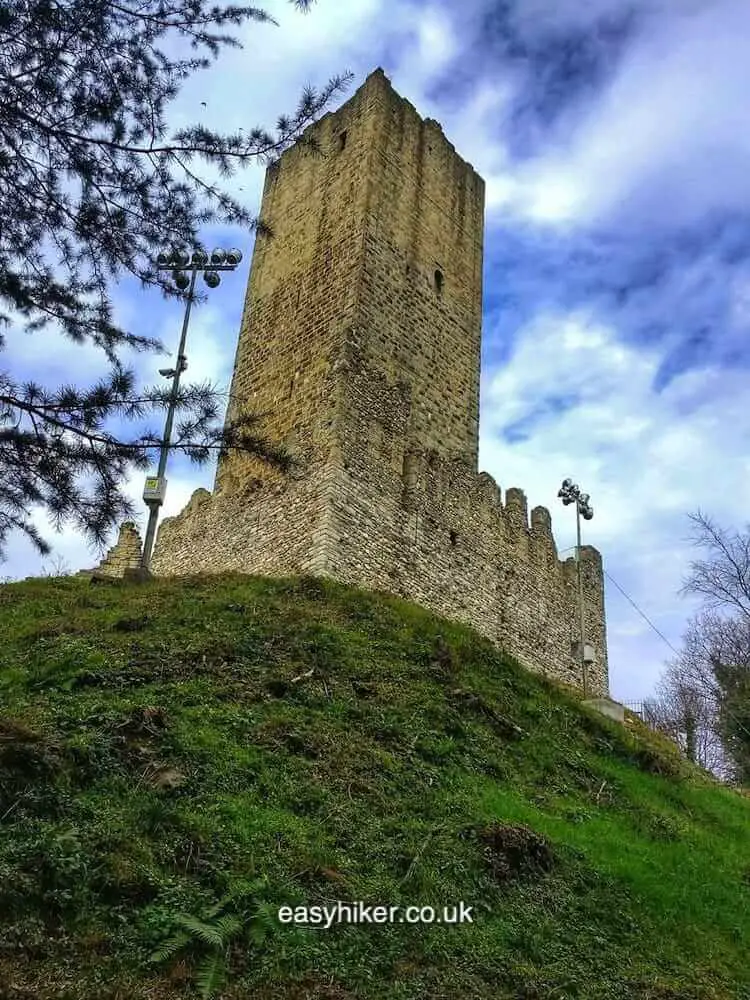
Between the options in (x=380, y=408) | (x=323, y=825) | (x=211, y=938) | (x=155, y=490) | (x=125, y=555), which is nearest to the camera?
(x=211, y=938)

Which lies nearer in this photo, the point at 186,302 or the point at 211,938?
the point at 211,938

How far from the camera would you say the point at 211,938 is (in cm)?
559

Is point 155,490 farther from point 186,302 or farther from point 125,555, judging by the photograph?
point 186,302

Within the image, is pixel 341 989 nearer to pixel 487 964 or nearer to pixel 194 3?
pixel 487 964

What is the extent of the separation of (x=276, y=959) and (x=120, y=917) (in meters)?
0.97

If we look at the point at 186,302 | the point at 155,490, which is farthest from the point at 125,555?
the point at 186,302

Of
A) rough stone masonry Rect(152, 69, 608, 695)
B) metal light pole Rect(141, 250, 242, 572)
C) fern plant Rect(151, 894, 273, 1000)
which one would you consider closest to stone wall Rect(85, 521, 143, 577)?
rough stone masonry Rect(152, 69, 608, 695)

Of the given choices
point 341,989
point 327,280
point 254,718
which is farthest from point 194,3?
point 327,280

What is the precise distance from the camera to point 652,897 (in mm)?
7789

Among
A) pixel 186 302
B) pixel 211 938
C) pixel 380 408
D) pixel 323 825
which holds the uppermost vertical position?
pixel 380 408

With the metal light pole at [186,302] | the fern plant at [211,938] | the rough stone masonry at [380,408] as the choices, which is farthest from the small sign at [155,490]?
the fern plant at [211,938]

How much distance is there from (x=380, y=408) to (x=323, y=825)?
32.6 ft

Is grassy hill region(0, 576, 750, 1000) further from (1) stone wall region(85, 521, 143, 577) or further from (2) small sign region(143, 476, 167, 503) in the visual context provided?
(1) stone wall region(85, 521, 143, 577)

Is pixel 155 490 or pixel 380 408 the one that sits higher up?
pixel 380 408
